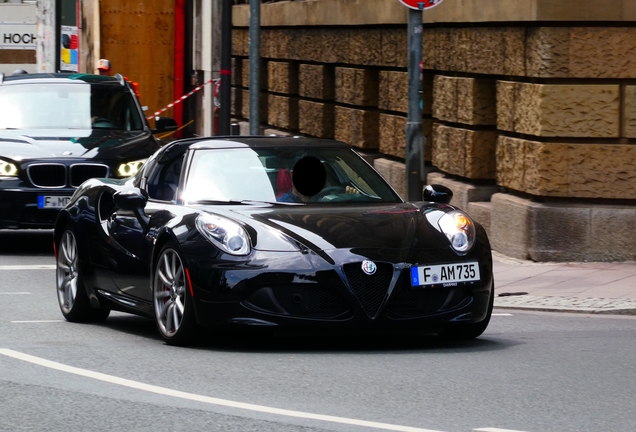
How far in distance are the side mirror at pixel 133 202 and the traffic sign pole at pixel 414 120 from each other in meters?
3.70

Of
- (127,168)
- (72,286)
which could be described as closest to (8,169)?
(127,168)

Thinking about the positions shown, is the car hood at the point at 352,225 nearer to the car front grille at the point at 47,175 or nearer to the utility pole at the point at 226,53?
the car front grille at the point at 47,175

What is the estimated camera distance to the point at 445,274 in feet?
26.6

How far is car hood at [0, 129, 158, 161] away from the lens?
14312mm

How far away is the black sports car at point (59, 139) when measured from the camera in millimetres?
14117

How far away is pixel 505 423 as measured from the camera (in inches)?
244

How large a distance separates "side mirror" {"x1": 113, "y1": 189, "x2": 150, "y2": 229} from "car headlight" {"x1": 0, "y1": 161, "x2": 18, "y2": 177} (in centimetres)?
525

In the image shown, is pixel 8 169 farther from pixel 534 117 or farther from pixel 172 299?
pixel 172 299

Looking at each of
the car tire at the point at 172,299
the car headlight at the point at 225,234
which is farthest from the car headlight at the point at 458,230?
the car tire at the point at 172,299

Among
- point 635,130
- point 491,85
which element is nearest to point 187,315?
point 635,130

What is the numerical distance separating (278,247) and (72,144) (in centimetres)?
706

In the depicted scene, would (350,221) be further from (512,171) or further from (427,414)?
(512,171)

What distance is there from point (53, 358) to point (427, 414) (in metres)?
2.55

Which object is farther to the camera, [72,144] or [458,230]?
[72,144]
